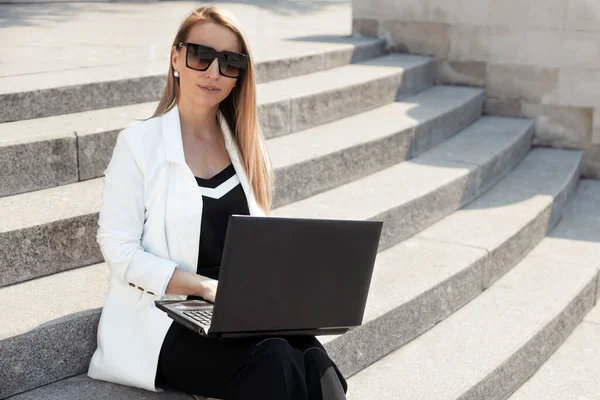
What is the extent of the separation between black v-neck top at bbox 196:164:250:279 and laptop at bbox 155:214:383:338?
11.1 inches

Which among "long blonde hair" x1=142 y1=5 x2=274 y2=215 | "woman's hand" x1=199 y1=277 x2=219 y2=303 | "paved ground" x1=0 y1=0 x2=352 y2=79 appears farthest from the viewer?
"paved ground" x1=0 y1=0 x2=352 y2=79

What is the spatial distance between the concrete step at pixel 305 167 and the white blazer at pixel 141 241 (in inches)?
19.6

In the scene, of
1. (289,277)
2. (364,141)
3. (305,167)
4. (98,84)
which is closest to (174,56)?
(289,277)

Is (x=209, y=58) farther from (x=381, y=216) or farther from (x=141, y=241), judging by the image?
(x=381, y=216)

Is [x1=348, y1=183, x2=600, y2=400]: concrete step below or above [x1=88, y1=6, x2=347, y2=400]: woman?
below

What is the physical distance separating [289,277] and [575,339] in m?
2.30

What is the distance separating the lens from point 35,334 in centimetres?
269

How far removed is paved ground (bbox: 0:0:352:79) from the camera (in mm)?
4723

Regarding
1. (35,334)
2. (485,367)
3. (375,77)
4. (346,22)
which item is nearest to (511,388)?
(485,367)

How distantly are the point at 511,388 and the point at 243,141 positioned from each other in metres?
1.62

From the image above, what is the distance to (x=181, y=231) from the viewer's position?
268 centimetres

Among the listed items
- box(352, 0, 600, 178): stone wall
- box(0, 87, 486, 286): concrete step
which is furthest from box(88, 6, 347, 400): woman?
box(352, 0, 600, 178): stone wall

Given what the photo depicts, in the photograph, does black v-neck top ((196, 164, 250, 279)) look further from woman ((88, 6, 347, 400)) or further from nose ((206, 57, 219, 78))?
nose ((206, 57, 219, 78))

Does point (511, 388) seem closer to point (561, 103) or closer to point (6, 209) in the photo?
point (6, 209)
